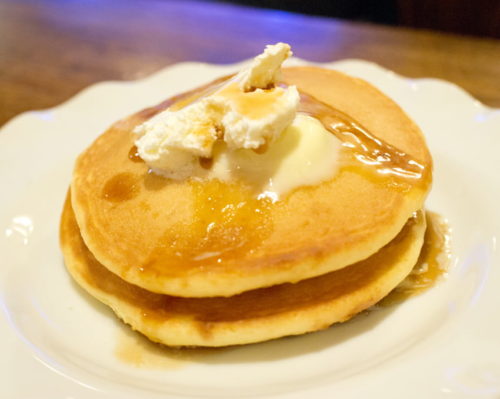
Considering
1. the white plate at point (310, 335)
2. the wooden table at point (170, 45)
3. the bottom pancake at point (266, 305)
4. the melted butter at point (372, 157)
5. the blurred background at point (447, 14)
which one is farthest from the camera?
the blurred background at point (447, 14)

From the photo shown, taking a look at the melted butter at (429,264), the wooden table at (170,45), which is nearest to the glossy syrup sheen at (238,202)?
the melted butter at (429,264)

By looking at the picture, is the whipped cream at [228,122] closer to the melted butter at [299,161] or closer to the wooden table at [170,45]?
the melted butter at [299,161]

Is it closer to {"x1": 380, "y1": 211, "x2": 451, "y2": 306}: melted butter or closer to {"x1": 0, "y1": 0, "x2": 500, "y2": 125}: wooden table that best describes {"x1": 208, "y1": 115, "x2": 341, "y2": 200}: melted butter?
{"x1": 380, "y1": 211, "x2": 451, "y2": 306}: melted butter

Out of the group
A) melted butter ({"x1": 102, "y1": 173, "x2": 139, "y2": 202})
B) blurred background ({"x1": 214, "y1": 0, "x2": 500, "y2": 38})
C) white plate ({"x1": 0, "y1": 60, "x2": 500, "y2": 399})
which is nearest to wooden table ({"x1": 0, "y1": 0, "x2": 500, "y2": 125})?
white plate ({"x1": 0, "y1": 60, "x2": 500, "y2": 399})

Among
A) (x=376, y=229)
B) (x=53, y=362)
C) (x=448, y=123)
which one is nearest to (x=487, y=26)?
(x=448, y=123)

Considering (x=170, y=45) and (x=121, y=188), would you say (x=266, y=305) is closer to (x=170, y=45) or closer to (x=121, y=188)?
(x=121, y=188)

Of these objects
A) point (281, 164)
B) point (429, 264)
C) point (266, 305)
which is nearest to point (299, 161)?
point (281, 164)
